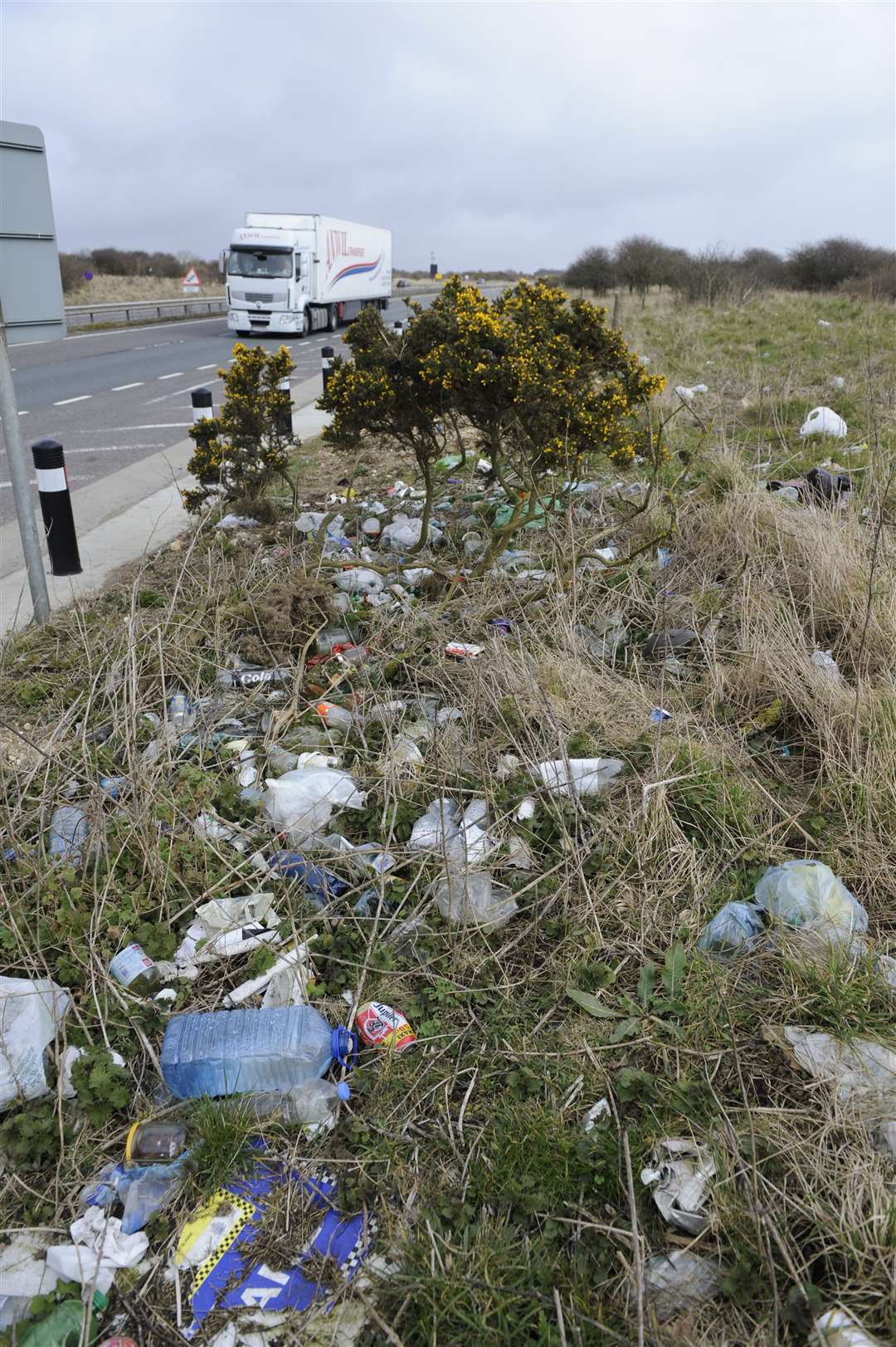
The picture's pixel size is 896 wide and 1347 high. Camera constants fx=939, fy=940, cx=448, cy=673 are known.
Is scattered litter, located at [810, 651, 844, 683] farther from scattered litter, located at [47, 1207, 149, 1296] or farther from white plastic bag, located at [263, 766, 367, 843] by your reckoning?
scattered litter, located at [47, 1207, 149, 1296]

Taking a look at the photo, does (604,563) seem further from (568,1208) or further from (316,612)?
(568,1208)

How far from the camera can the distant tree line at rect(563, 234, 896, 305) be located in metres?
26.3

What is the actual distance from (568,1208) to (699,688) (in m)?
2.39

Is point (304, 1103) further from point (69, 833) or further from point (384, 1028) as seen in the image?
point (69, 833)

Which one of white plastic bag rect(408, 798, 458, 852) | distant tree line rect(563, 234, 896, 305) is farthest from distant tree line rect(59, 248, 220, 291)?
white plastic bag rect(408, 798, 458, 852)

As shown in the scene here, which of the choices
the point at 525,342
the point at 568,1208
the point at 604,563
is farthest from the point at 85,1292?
the point at 525,342

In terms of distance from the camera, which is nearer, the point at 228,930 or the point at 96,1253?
the point at 96,1253

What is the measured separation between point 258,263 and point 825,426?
826 inches

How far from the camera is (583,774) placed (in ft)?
10.9

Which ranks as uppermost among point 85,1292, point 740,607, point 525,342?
point 525,342

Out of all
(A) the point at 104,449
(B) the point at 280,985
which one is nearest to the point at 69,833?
(B) the point at 280,985

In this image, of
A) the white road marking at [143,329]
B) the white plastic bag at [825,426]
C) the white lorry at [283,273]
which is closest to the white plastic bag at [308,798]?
the white plastic bag at [825,426]

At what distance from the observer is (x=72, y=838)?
10.0ft

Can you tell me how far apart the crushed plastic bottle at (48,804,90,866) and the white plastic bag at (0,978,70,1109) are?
45 cm
